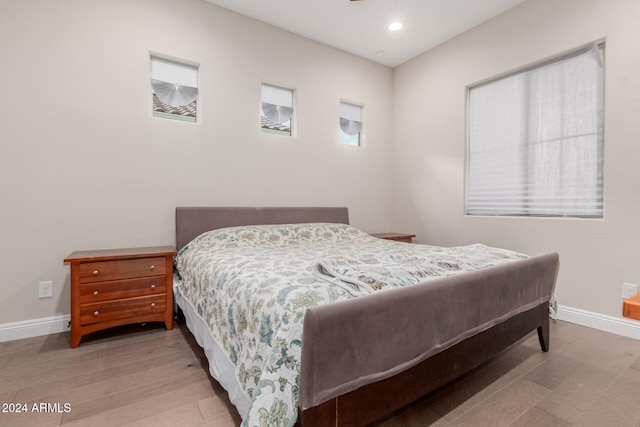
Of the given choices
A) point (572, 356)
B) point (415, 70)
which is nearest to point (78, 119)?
point (415, 70)

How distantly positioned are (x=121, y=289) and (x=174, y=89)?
1875mm

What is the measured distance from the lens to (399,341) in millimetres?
1229

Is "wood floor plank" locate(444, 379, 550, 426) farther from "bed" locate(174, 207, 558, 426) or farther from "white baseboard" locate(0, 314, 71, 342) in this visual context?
"white baseboard" locate(0, 314, 71, 342)

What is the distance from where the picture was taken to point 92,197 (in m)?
2.58

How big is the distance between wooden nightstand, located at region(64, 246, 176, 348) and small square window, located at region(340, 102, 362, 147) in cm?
257

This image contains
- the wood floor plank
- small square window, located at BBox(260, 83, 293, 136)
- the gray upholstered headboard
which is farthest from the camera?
small square window, located at BBox(260, 83, 293, 136)

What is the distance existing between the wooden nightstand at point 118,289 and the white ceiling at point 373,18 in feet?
8.36

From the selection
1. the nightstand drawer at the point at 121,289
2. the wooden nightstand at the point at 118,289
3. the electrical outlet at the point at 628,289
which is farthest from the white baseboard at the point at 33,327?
the electrical outlet at the point at 628,289

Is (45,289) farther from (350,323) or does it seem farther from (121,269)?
(350,323)

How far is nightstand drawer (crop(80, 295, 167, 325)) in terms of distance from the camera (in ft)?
7.20

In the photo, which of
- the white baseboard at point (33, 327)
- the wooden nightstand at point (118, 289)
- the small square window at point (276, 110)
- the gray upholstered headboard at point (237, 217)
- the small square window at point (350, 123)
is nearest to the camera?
the wooden nightstand at point (118, 289)

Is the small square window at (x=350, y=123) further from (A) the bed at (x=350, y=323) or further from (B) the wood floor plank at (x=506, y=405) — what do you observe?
(B) the wood floor plank at (x=506, y=405)

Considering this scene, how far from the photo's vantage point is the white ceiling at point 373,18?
304 centimetres

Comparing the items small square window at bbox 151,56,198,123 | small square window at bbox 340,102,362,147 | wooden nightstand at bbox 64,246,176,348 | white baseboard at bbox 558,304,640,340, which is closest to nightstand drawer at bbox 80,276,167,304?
wooden nightstand at bbox 64,246,176,348
